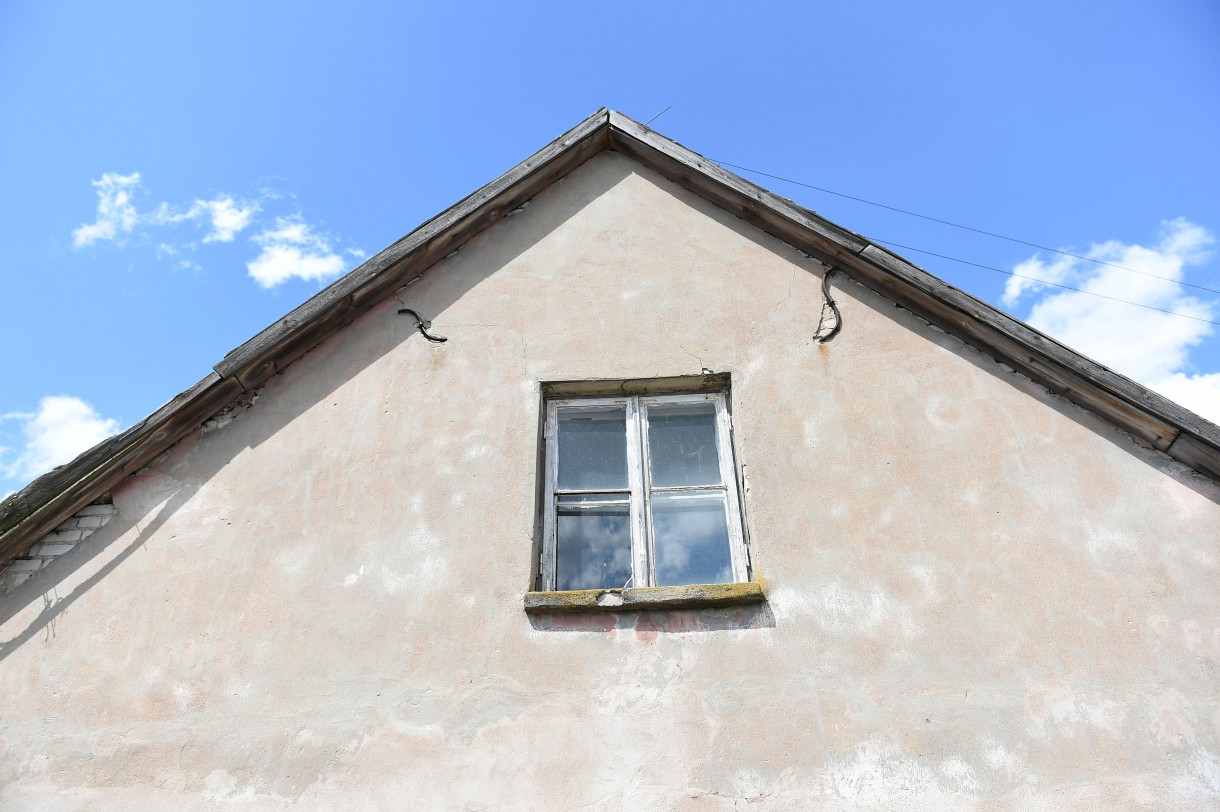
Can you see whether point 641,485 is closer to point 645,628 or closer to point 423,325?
point 645,628

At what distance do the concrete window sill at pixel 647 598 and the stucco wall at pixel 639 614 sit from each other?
6cm

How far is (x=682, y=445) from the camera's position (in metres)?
4.75

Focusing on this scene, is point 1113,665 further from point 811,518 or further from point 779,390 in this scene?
point 779,390

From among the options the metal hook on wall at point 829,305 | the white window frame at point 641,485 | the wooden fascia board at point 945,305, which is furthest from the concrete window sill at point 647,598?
the wooden fascia board at point 945,305

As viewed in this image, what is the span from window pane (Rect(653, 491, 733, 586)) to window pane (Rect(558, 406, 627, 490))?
0.31m

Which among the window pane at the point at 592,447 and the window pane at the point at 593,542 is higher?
the window pane at the point at 592,447

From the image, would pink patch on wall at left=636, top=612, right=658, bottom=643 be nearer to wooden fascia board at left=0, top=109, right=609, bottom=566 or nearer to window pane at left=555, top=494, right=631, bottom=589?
window pane at left=555, top=494, right=631, bottom=589

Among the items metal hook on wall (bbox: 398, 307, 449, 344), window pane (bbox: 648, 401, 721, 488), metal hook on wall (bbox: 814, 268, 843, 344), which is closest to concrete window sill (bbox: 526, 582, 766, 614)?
window pane (bbox: 648, 401, 721, 488)

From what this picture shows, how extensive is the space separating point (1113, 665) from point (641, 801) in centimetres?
217

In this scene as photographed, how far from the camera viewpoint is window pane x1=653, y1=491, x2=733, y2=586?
4289 millimetres

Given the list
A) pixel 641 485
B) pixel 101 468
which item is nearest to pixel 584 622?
pixel 641 485

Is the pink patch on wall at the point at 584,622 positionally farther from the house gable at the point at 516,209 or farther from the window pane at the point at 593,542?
the house gable at the point at 516,209

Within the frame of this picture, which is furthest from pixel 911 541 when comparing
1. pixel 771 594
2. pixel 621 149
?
pixel 621 149

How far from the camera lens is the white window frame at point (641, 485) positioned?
4.30 m
